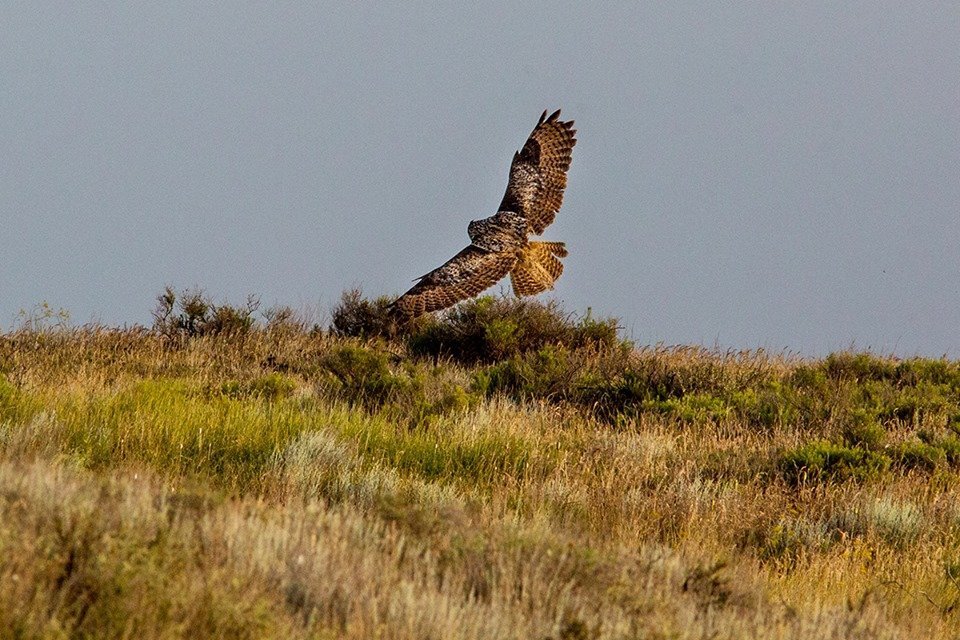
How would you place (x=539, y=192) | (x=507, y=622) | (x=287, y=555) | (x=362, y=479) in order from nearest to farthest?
(x=507, y=622) → (x=287, y=555) → (x=362, y=479) → (x=539, y=192)

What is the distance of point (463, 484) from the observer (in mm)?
8641

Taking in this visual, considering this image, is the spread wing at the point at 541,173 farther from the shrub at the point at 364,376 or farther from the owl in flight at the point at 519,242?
the shrub at the point at 364,376

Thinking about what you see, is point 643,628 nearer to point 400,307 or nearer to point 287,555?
point 287,555

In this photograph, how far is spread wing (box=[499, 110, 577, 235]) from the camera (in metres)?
17.7

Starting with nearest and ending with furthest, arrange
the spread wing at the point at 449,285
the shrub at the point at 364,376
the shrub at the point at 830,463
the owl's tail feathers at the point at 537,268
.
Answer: the shrub at the point at 830,463 < the shrub at the point at 364,376 < the spread wing at the point at 449,285 < the owl's tail feathers at the point at 537,268

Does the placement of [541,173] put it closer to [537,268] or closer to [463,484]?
[537,268]

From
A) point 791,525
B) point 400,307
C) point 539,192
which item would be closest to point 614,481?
point 791,525

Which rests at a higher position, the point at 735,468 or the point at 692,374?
the point at 692,374

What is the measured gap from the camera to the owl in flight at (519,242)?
16.0 m

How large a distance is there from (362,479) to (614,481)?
221 centimetres

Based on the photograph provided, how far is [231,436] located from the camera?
917 cm

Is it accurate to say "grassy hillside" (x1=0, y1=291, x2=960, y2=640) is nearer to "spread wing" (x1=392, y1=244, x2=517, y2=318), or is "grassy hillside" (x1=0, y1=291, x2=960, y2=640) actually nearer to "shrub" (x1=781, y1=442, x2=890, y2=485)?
"shrub" (x1=781, y1=442, x2=890, y2=485)

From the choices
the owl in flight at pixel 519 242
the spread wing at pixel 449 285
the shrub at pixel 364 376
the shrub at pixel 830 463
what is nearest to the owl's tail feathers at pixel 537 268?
the owl in flight at pixel 519 242

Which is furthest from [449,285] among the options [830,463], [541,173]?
[830,463]
